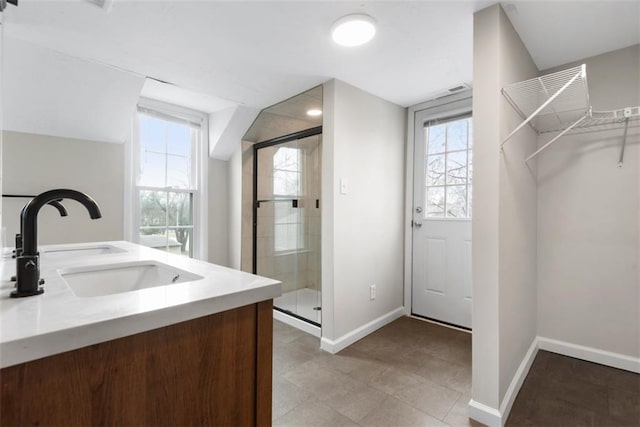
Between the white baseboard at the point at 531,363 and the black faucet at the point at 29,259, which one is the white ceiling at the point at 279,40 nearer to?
the black faucet at the point at 29,259

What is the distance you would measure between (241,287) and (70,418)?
17.1 inches

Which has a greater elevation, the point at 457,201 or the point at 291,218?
the point at 457,201

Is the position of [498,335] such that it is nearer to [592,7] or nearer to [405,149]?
[592,7]

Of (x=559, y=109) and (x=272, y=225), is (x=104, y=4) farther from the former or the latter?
(x=559, y=109)

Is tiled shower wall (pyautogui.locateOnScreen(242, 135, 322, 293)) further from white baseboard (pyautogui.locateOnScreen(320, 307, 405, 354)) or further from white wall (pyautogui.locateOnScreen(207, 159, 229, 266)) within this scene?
white baseboard (pyautogui.locateOnScreen(320, 307, 405, 354))

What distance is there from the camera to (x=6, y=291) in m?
0.80

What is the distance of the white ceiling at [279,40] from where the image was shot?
5.06ft

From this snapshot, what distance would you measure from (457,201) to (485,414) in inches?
68.5

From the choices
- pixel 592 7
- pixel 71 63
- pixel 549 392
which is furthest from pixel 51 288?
pixel 592 7

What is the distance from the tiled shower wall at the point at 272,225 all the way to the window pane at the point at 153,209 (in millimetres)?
818

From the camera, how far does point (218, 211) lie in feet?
11.8

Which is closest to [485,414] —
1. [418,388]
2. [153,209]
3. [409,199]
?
[418,388]

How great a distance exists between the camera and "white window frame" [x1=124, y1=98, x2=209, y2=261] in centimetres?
291

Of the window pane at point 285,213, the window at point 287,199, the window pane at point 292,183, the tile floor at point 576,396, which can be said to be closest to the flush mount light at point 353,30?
the window at point 287,199
